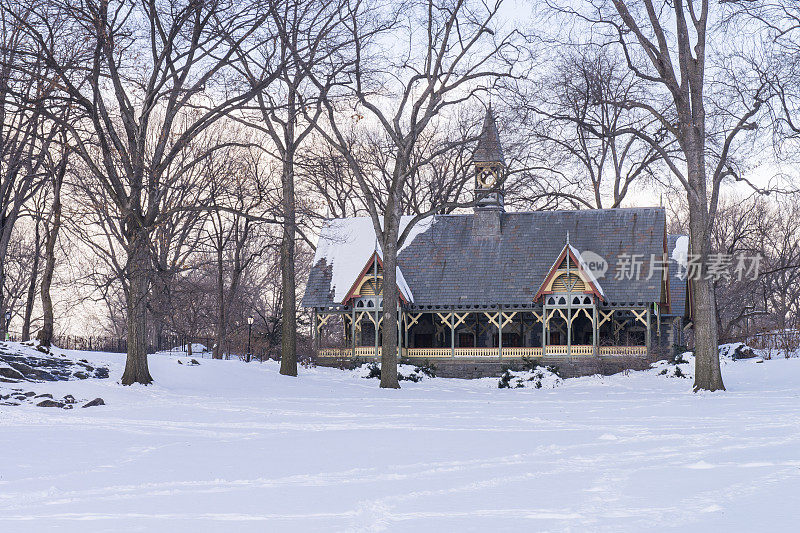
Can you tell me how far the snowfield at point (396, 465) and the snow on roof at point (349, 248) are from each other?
17560 millimetres

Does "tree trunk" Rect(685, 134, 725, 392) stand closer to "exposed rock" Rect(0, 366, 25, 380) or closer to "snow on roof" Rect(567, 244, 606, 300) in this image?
"snow on roof" Rect(567, 244, 606, 300)

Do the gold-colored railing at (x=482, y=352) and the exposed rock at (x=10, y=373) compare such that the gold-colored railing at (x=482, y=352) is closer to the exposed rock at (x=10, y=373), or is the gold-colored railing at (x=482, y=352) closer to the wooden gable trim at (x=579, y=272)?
the wooden gable trim at (x=579, y=272)

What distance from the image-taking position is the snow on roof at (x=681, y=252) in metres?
42.1

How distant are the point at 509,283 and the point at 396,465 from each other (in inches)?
1131

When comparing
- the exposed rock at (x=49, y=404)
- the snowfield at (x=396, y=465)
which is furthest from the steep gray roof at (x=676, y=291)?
the exposed rock at (x=49, y=404)

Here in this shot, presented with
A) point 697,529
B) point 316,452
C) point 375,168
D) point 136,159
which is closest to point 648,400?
point 316,452

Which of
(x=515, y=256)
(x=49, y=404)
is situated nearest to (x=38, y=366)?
(x=49, y=404)

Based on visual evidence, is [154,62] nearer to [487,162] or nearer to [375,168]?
[487,162]

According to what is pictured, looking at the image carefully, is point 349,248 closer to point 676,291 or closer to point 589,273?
point 589,273

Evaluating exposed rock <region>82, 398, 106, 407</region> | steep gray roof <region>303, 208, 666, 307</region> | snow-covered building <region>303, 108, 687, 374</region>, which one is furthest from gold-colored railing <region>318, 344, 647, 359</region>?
exposed rock <region>82, 398, 106, 407</region>

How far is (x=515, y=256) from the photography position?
133ft

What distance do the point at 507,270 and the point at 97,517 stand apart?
33.2 m

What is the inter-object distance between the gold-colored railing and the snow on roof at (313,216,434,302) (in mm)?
2486

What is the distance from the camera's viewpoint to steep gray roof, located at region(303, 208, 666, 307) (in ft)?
128
